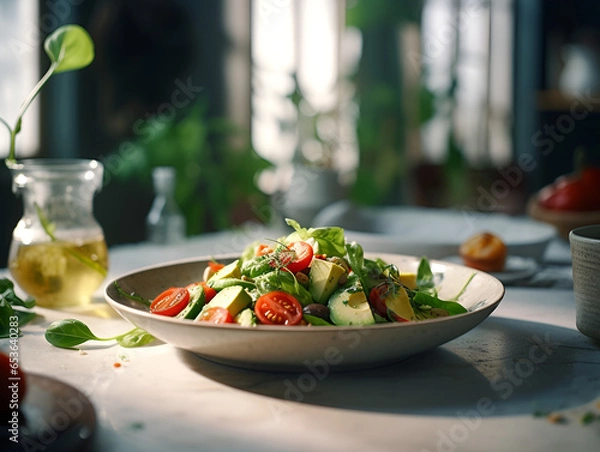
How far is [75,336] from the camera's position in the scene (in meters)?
1.04

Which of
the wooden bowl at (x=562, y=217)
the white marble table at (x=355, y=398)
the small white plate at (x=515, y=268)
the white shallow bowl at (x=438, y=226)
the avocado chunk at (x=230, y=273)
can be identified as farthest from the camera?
the wooden bowl at (x=562, y=217)

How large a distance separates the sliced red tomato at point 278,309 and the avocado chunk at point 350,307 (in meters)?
0.04

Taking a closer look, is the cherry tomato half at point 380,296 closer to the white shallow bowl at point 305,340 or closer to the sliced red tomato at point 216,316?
the white shallow bowl at point 305,340

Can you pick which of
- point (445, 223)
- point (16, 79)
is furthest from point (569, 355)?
point (16, 79)

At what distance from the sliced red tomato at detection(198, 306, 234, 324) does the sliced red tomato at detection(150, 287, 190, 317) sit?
0.07 metres

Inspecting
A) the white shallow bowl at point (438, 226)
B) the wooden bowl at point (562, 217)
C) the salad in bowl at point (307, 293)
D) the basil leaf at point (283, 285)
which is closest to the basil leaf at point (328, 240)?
the salad in bowl at point (307, 293)

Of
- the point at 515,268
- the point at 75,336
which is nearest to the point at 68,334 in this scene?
the point at 75,336

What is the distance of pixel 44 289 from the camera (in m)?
1.28

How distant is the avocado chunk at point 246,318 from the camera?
0.89 metres

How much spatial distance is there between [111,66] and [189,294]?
2716 millimetres

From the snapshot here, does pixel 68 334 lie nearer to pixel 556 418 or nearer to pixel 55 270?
pixel 55 270

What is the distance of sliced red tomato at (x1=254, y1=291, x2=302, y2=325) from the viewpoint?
2.92 feet

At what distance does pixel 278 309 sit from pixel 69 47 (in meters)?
0.61

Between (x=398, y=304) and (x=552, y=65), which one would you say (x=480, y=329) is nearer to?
(x=398, y=304)
